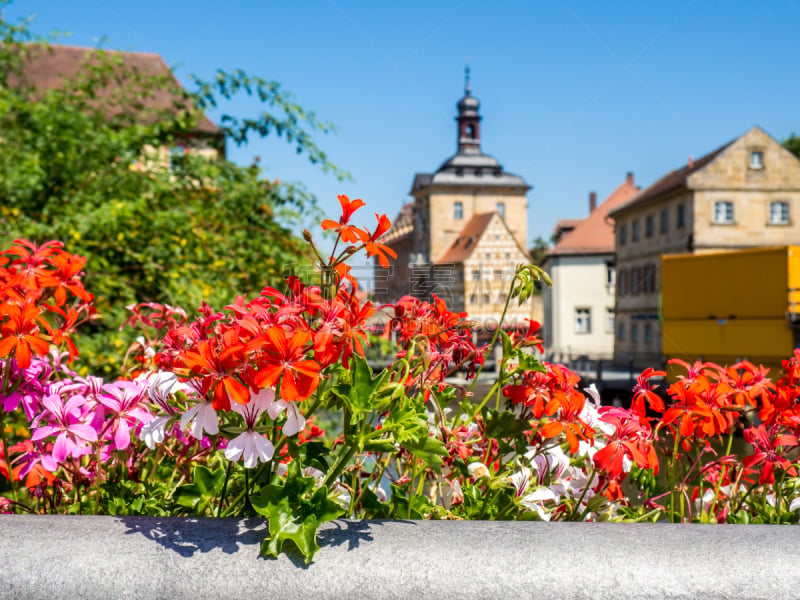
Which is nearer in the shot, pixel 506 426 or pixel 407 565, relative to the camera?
pixel 407 565

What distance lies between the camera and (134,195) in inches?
205

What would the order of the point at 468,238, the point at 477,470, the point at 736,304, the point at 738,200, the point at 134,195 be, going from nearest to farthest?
the point at 477,470 → the point at 134,195 → the point at 736,304 → the point at 738,200 → the point at 468,238

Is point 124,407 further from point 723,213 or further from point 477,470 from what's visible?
point 723,213

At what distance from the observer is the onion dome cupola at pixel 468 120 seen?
71.1 m

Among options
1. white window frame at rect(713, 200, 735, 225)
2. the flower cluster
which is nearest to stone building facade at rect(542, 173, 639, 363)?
white window frame at rect(713, 200, 735, 225)

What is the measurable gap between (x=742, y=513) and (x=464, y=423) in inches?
22.1

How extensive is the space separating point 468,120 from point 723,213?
41.2m

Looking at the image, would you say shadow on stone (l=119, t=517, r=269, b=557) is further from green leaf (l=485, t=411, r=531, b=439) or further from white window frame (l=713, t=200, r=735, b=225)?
white window frame (l=713, t=200, r=735, b=225)

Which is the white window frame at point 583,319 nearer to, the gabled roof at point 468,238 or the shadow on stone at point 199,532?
the gabled roof at point 468,238

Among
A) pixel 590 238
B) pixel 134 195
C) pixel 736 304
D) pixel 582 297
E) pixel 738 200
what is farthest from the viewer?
pixel 590 238

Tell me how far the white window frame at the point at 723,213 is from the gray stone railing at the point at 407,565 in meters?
37.1

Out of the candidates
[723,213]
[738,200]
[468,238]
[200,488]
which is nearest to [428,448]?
[200,488]

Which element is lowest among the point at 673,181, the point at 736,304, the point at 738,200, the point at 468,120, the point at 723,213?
the point at 736,304

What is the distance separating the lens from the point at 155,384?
1.23 metres
